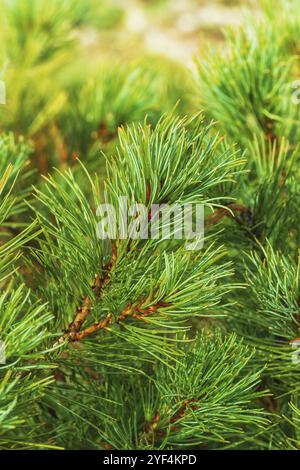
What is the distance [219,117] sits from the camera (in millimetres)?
482

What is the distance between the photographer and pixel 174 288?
34 cm

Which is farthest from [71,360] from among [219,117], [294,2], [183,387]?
[294,2]

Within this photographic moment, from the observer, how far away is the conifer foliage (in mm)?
336

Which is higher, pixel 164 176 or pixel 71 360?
pixel 164 176

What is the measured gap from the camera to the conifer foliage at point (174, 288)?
336 mm

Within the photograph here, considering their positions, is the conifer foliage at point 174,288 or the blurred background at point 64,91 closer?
the conifer foliage at point 174,288

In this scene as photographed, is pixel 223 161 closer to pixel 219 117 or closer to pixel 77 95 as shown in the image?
pixel 219 117

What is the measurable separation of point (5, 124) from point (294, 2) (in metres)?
0.27

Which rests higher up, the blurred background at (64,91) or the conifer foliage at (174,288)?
the blurred background at (64,91)

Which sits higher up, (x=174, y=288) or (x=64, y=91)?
(x=64, y=91)

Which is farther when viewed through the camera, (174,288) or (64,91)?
(64,91)

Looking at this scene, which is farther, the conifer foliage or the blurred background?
the blurred background
